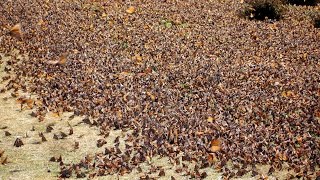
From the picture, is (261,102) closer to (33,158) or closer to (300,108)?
(300,108)

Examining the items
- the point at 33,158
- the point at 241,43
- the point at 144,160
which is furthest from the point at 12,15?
the point at 144,160

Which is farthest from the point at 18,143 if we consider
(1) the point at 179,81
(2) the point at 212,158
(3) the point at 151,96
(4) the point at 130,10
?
(4) the point at 130,10

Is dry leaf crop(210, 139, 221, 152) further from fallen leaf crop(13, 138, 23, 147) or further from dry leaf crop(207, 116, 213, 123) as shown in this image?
fallen leaf crop(13, 138, 23, 147)

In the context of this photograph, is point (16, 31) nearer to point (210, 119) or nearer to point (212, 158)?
point (210, 119)

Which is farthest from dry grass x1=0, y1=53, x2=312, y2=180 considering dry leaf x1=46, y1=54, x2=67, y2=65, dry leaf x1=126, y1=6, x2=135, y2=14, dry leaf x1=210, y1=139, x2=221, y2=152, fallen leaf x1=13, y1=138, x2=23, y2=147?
dry leaf x1=126, y1=6, x2=135, y2=14

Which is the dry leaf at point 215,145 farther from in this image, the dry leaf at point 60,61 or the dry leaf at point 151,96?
the dry leaf at point 60,61
